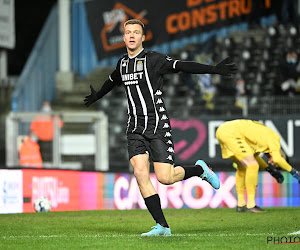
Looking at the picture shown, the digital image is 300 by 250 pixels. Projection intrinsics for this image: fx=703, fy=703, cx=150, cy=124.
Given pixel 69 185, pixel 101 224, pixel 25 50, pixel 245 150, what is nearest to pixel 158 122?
pixel 101 224

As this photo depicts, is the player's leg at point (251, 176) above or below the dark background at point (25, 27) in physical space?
below

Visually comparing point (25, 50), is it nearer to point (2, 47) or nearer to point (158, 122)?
point (2, 47)

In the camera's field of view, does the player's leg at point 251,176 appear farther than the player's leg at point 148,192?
Yes

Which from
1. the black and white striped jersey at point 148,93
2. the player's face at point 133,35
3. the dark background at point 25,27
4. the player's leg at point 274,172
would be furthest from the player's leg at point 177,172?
the dark background at point 25,27

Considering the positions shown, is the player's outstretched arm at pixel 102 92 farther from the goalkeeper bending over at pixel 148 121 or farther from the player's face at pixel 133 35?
the player's face at pixel 133 35

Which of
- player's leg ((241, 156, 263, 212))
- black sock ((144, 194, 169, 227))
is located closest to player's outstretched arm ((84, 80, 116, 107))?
black sock ((144, 194, 169, 227))

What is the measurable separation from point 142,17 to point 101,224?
14613 millimetres

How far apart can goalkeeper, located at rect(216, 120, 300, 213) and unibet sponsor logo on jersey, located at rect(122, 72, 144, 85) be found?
11.3 feet

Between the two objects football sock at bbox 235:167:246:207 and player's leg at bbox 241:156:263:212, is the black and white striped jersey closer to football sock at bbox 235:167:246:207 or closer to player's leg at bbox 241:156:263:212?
player's leg at bbox 241:156:263:212

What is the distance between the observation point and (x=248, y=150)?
32.0 ft

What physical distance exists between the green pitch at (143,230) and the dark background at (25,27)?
16.6m

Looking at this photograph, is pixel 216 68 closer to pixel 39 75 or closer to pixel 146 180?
pixel 146 180

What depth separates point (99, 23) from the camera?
2212 cm

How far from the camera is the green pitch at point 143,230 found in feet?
20.0
